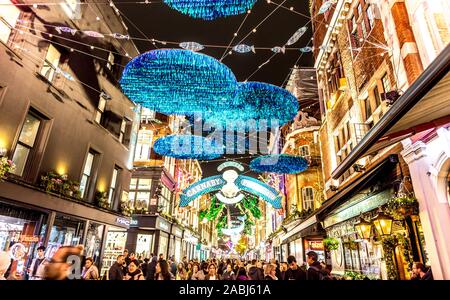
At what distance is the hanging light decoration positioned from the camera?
7.67 metres

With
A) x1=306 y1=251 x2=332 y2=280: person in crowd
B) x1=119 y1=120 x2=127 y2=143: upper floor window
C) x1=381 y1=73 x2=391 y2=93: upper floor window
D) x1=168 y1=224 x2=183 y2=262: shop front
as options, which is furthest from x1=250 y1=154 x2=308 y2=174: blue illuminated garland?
x1=168 y1=224 x2=183 y2=262: shop front

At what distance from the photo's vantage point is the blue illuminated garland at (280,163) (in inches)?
499

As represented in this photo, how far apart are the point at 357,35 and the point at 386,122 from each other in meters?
9.04

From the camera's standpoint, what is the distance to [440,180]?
6.68m

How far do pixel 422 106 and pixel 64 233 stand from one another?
515 inches

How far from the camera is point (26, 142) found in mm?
9625

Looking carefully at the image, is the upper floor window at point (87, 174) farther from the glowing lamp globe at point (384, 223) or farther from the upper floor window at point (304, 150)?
the upper floor window at point (304, 150)

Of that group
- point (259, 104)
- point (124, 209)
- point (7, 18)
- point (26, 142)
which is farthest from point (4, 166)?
point (124, 209)

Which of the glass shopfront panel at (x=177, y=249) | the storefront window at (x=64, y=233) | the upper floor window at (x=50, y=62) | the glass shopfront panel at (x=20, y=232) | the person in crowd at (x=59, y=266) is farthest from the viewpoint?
the glass shopfront panel at (x=177, y=249)

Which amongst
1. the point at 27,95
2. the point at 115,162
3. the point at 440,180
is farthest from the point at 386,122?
the point at 115,162

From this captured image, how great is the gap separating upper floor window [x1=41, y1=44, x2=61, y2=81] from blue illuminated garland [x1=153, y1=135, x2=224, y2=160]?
4.94 metres

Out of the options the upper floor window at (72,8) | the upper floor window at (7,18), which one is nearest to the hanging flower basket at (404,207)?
the upper floor window at (7,18)

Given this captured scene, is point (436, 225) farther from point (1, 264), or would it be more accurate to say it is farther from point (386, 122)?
point (1, 264)

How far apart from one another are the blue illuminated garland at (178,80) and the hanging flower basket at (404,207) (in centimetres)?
527
